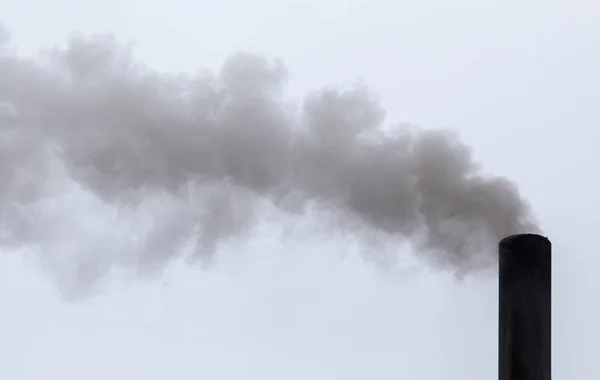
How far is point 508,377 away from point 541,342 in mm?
446

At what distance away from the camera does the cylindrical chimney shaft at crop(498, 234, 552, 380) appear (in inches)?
398

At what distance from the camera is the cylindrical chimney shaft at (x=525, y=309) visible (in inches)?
398

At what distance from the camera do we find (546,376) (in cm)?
1010

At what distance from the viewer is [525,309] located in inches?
402

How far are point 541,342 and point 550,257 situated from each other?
90 cm

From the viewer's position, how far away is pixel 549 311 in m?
10.4

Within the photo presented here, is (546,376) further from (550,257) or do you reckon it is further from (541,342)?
(550,257)

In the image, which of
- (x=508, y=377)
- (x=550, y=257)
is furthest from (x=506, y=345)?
(x=550, y=257)

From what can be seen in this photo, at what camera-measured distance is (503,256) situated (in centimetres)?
1061

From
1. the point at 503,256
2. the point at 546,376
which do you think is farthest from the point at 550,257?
the point at 546,376

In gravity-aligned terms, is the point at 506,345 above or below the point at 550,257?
below

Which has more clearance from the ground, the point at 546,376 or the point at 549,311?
the point at 549,311

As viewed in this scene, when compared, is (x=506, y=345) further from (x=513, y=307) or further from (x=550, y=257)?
(x=550, y=257)

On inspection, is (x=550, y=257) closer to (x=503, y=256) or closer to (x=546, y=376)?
(x=503, y=256)
